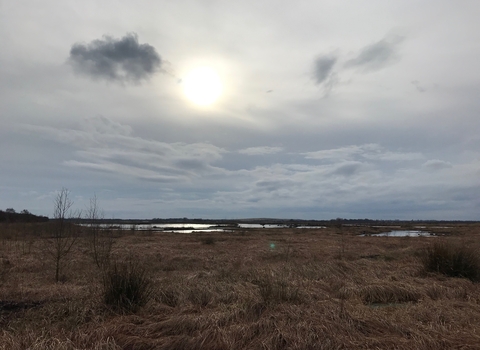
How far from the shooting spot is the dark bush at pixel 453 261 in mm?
12453

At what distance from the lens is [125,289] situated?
806 cm

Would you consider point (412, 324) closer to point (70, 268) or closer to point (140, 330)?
point (140, 330)

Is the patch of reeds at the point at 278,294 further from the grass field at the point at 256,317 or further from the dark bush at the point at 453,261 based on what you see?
the dark bush at the point at 453,261

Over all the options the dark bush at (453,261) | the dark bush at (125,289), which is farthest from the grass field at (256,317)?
the dark bush at (453,261)

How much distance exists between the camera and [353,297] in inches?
367

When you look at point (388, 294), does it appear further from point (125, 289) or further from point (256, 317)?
point (125, 289)

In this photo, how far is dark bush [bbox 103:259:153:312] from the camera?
7883 mm

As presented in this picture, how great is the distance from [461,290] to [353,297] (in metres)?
3.53

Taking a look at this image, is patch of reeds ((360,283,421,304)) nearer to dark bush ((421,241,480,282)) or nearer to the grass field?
the grass field

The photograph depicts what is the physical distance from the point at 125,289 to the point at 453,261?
11.5 metres

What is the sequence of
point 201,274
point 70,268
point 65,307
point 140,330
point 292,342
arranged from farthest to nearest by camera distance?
point 70,268
point 201,274
point 65,307
point 140,330
point 292,342

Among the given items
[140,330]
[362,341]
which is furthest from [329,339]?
[140,330]

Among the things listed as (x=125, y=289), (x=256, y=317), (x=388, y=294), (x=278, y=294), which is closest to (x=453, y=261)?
(x=388, y=294)

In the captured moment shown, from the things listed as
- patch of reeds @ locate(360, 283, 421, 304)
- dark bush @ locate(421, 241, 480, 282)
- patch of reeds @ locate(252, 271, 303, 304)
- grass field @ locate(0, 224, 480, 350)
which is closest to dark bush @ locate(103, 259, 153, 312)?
grass field @ locate(0, 224, 480, 350)
